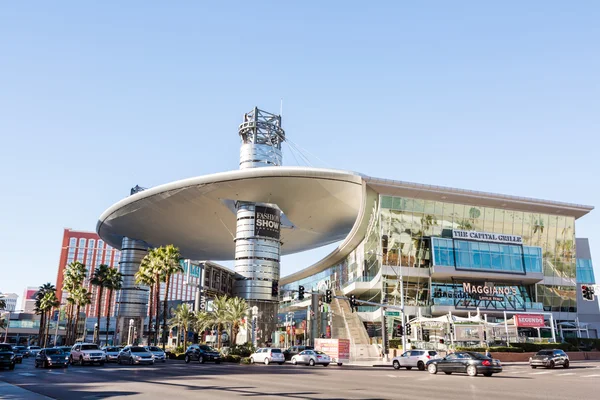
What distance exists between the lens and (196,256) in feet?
411

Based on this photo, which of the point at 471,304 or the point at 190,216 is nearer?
the point at 471,304

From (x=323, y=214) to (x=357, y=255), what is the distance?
9304mm

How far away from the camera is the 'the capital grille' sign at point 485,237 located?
70.6 m

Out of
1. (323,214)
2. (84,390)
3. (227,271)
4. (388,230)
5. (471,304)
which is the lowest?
(84,390)

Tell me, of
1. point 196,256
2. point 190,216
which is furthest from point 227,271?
point 196,256

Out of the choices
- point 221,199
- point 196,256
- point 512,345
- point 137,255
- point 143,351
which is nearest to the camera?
point 143,351

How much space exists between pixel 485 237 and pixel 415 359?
39967 mm

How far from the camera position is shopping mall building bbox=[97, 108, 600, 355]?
68500 millimetres

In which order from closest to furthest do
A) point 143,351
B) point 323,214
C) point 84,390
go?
point 84,390 → point 143,351 → point 323,214

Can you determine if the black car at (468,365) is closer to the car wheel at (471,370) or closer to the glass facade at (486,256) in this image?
the car wheel at (471,370)

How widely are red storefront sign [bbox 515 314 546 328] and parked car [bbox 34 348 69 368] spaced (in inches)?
1758

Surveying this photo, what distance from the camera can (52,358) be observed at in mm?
35344

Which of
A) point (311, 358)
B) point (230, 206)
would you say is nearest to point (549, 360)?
point (311, 358)

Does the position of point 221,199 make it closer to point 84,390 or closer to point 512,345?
point 512,345
